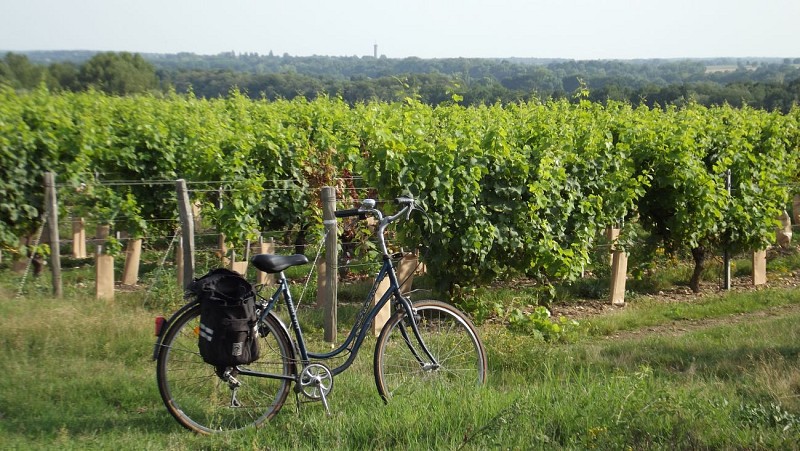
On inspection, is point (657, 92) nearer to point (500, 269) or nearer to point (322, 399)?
point (500, 269)

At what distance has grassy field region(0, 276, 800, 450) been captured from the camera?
436 cm

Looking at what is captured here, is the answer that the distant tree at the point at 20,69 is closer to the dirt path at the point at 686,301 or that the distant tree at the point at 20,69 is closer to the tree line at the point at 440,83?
the tree line at the point at 440,83

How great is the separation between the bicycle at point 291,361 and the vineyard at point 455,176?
292 cm

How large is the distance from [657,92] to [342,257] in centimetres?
1908

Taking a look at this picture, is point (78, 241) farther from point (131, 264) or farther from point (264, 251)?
point (264, 251)

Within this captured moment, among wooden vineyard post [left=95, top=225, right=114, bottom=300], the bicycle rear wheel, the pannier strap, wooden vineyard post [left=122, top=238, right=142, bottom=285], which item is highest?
the pannier strap

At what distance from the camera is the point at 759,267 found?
1182 cm

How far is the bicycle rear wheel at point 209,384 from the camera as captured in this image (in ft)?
15.1

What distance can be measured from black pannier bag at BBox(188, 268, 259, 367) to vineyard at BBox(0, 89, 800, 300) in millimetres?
3672

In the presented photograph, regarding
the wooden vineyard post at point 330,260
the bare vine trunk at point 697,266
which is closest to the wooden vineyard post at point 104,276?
the wooden vineyard post at point 330,260

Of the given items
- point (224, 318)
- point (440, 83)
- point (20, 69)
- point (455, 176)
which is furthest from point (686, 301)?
point (20, 69)

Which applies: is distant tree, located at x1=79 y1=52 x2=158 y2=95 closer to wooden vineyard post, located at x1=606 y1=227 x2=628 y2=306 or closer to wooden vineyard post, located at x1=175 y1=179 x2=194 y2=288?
wooden vineyard post, located at x1=606 y1=227 x2=628 y2=306

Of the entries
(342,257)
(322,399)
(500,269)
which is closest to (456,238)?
(500,269)

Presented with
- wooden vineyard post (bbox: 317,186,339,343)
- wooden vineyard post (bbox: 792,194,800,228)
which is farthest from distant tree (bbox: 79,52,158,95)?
wooden vineyard post (bbox: 317,186,339,343)
